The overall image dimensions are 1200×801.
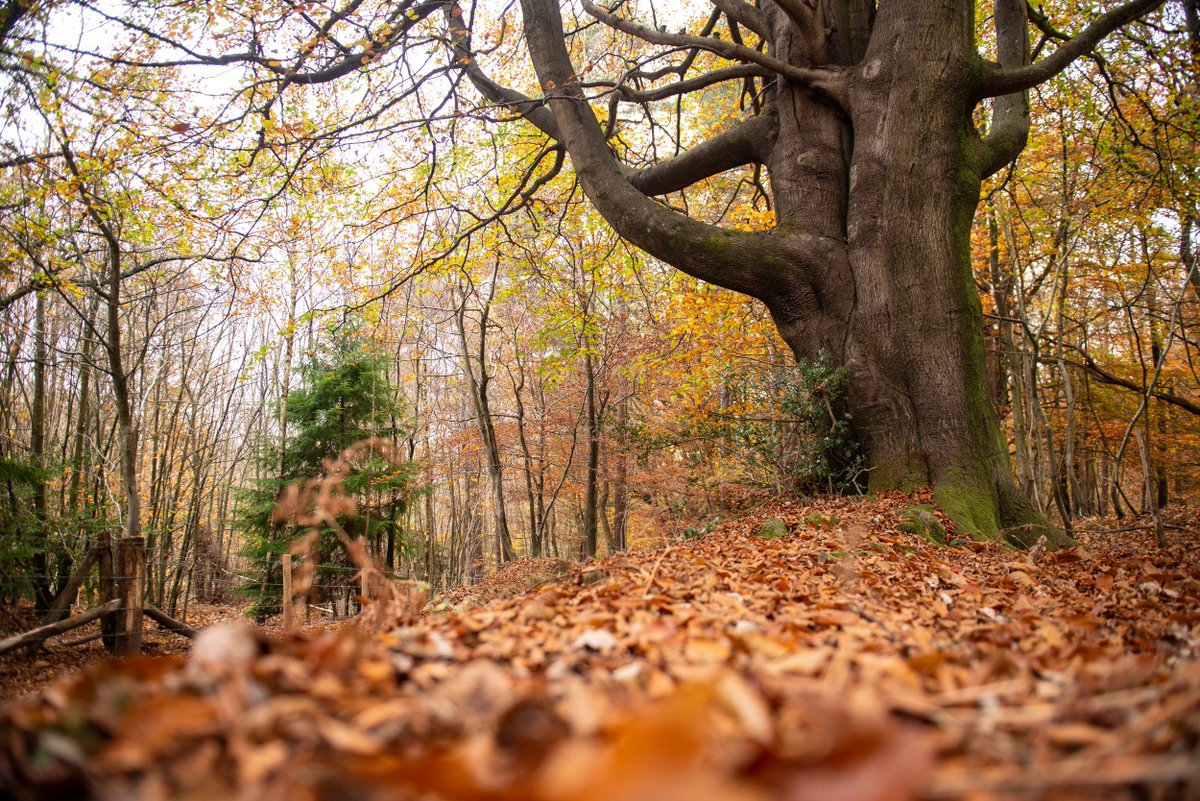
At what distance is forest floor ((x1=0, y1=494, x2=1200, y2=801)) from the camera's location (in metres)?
0.59

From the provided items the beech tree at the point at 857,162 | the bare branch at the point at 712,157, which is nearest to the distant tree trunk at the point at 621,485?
the bare branch at the point at 712,157

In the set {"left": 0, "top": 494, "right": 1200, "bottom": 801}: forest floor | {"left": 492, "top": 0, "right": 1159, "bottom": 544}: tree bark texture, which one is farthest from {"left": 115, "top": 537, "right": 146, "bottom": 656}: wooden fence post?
{"left": 492, "top": 0, "right": 1159, "bottom": 544}: tree bark texture

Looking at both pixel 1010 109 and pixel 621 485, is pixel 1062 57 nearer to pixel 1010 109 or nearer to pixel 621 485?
pixel 1010 109

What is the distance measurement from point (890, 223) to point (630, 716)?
16.3ft

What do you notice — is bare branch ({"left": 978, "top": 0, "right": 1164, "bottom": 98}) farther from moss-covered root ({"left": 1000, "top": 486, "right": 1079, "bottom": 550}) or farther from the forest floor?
the forest floor

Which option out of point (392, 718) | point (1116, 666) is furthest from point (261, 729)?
point (1116, 666)

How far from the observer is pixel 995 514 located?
4301 millimetres

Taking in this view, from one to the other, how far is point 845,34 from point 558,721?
6.62 meters

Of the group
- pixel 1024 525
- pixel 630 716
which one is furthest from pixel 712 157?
pixel 630 716

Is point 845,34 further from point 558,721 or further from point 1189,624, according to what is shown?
point 558,721

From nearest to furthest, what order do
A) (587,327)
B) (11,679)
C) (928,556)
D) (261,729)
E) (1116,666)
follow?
1. (261,729)
2. (1116,666)
3. (928,556)
4. (11,679)
5. (587,327)

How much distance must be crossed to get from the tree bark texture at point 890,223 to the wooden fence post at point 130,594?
481 cm

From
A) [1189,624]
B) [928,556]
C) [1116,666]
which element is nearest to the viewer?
[1116,666]

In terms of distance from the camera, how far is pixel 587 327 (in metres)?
8.52
